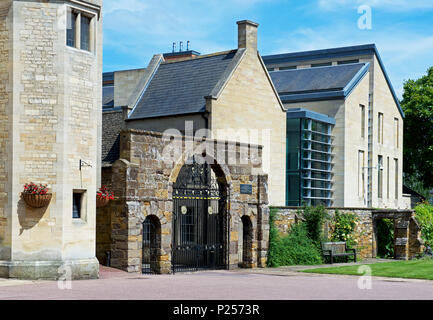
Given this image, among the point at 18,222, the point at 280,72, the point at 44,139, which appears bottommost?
the point at 18,222

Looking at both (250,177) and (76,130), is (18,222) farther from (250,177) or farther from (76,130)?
(250,177)

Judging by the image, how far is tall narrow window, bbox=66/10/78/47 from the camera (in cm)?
2114

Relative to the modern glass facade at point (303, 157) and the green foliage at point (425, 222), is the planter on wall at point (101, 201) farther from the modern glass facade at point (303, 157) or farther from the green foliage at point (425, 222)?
the modern glass facade at point (303, 157)

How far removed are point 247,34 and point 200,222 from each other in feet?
30.4

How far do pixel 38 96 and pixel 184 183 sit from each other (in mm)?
7252

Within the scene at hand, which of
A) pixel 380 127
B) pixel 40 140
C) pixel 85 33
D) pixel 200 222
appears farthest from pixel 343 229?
pixel 380 127

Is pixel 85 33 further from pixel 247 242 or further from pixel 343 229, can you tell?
pixel 343 229

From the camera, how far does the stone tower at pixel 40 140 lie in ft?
66.1

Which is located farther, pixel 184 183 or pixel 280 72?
pixel 280 72

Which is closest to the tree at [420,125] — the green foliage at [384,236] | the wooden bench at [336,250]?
the green foliage at [384,236]

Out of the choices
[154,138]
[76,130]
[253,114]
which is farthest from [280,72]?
[76,130]

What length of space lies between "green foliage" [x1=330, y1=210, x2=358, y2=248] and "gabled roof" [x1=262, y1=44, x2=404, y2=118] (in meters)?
17.1

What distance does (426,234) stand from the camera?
1344 inches

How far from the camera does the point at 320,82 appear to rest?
43.2 meters
